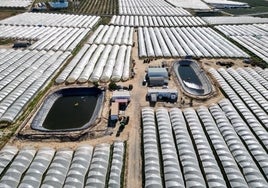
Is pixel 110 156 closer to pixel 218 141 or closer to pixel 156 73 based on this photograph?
pixel 218 141

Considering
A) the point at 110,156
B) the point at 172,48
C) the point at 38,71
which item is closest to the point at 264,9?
the point at 172,48

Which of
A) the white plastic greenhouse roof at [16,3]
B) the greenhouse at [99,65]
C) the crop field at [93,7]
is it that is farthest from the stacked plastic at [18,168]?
the white plastic greenhouse roof at [16,3]

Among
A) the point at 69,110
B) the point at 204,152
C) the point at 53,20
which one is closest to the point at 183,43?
the point at 69,110

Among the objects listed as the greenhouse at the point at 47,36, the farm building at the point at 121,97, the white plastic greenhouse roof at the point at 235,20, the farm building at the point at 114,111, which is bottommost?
the farm building at the point at 114,111

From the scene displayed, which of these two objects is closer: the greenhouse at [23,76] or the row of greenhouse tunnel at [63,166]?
the row of greenhouse tunnel at [63,166]

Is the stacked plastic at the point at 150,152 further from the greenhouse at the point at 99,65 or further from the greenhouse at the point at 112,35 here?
the greenhouse at the point at 112,35

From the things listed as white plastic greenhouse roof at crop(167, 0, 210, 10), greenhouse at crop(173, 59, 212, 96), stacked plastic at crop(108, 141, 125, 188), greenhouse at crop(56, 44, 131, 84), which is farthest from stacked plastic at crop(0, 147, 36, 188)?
white plastic greenhouse roof at crop(167, 0, 210, 10)

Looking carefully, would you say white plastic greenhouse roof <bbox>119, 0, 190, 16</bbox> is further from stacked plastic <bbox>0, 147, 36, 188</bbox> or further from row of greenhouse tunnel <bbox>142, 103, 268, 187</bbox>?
stacked plastic <bbox>0, 147, 36, 188</bbox>
